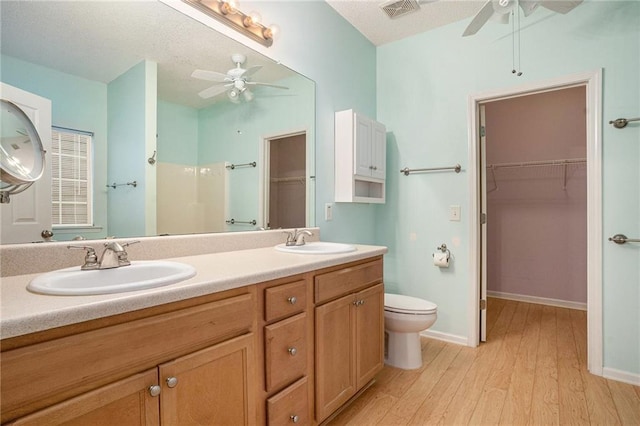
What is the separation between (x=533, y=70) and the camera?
2.36m

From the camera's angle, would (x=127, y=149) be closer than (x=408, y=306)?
Yes

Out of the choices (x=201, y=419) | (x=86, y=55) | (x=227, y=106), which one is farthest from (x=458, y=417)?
(x=86, y=55)

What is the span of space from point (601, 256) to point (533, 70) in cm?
137

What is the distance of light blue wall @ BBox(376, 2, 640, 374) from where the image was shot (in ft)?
6.70

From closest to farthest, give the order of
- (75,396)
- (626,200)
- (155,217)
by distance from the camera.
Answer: (75,396)
(155,217)
(626,200)

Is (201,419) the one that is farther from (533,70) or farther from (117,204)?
(533,70)

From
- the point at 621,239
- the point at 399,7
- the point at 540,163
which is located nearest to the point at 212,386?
the point at 621,239

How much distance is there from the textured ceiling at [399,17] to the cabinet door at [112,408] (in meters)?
2.60

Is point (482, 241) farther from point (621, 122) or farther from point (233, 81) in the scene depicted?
point (233, 81)

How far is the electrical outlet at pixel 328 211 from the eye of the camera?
2424 millimetres

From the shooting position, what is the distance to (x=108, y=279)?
1.11 meters

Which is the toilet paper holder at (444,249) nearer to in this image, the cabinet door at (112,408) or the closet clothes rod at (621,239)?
the closet clothes rod at (621,239)

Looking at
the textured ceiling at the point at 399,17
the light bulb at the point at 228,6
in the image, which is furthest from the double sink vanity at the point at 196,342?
the textured ceiling at the point at 399,17

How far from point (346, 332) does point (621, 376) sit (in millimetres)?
1869
